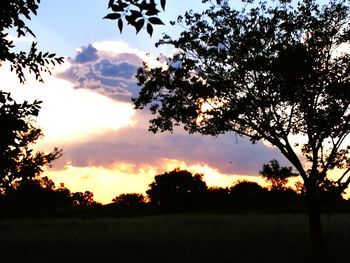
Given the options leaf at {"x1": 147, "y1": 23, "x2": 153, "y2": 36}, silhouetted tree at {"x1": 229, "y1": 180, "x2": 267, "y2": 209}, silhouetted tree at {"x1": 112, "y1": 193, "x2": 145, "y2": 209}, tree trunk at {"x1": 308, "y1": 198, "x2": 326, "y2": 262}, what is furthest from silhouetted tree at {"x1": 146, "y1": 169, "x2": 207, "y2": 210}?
leaf at {"x1": 147, "y1": 23, "x2": 153, "y2": 36}

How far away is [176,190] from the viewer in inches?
3834

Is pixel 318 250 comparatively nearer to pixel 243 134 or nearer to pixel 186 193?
pixel 243 134

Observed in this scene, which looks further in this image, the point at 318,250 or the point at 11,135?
the point at 318,250

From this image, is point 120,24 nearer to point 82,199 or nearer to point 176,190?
point 176,190

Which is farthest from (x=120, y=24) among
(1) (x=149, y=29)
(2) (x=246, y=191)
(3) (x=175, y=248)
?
(2) (x=246, y=191)

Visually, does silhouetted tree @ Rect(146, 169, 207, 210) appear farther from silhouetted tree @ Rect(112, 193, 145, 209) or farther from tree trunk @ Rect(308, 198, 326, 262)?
tree trunk @ Rect(308, 198, 326, 262)

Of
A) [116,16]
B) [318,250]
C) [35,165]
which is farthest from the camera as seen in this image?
[318,250]

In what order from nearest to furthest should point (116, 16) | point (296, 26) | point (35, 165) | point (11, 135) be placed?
1. point (116, 16)
2. point (11, 135)
3. point (35, 165)
4. point (296, 26)

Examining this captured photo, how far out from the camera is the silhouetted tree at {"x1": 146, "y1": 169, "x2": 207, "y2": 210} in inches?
3807

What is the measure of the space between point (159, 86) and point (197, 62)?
2262 millimetres

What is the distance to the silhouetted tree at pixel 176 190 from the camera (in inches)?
3807

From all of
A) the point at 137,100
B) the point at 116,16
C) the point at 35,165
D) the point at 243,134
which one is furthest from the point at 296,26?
the point at 116,16

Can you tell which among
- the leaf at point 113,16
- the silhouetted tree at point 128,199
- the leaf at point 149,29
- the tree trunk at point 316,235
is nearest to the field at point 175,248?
the tree trunk at point 316,235

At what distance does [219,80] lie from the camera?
20281 mm
